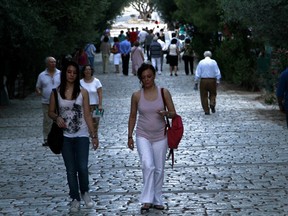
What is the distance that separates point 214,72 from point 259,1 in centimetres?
289

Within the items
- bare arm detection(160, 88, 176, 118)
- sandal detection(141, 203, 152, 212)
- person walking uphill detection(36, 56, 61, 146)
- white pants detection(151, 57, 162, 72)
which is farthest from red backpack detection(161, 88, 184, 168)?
white pants detection(151, 57, 162, 72)

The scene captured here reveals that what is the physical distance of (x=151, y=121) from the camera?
32.2 feet

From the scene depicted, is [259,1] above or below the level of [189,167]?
above

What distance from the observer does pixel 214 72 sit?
73.7 ft

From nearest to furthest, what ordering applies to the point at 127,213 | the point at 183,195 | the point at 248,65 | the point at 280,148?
1. the point at 127,213
2. the point at 183,195
3. the point at 280,148
4. the point at 248,65

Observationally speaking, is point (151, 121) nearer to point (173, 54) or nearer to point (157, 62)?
point (173, 54)

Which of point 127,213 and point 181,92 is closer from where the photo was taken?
point 127,213

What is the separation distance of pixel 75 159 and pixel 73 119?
0.44m

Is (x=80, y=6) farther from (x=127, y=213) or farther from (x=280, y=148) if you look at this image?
(x=127, y=213)

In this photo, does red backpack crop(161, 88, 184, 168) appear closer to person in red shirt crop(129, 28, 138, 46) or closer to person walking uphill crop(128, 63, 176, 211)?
person walking uphill crop(128, 63, 176, 211)

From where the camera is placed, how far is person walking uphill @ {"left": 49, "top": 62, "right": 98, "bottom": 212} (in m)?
9.85

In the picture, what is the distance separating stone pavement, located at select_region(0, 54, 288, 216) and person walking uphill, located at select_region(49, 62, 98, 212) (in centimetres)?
32

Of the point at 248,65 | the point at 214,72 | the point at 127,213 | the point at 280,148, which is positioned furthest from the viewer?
the point at 248,65

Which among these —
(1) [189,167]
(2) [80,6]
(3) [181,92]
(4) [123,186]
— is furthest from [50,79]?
(3) [181,92]
